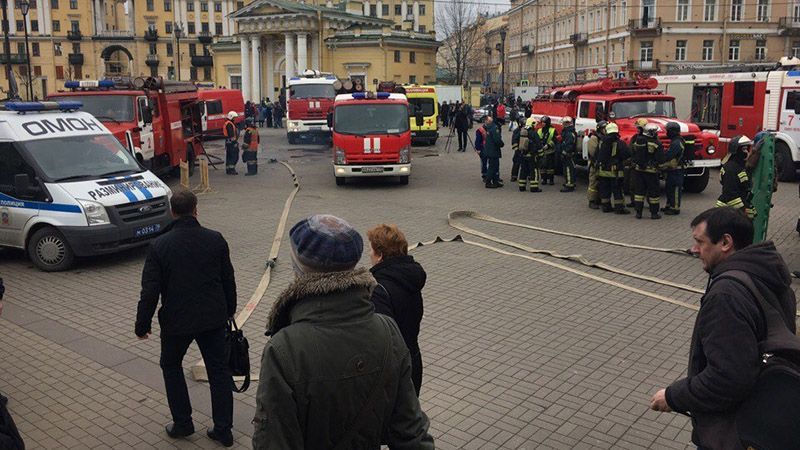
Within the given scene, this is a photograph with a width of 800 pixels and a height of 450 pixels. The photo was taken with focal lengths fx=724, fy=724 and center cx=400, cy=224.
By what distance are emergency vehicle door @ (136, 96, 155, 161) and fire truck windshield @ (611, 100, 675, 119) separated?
12.2 meters

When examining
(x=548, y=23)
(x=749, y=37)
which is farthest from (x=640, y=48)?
(x=548, y=23)

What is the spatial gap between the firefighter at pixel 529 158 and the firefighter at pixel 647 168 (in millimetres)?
3691

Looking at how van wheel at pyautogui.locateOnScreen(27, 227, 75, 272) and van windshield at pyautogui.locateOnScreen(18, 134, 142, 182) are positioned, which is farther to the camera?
van windshield at pyautogui.locateOnScreen(18, 134, 142, 182)

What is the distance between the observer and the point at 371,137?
750 inches

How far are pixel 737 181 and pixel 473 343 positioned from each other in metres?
5.60

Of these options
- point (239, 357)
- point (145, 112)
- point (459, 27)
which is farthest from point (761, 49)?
point (239, 357)

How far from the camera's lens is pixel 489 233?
44.0ft

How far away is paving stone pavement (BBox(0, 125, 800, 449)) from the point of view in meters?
5.77

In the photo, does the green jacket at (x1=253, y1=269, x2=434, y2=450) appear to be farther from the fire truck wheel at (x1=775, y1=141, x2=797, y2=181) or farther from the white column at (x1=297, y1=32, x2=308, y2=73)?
the white column at (x1=297, y1=32, x2=308, y2=73)

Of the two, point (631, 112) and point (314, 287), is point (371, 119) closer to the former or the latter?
point (631, 112)

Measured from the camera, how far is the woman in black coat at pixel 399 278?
439 centimetres

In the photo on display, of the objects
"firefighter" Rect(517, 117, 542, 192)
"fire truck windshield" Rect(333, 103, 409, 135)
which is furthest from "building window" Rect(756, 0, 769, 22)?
"fire truck windshield" Rect(333, 103, 409, 135)

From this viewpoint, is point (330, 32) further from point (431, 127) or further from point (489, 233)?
point (489, 233)

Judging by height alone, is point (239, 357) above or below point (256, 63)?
below
